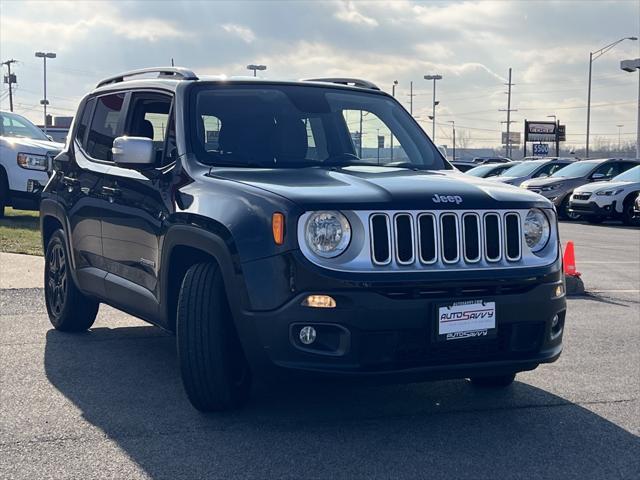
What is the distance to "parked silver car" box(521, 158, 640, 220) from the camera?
2559 cm

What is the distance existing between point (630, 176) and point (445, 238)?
67.2ft

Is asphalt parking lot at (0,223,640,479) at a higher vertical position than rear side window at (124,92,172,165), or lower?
lower

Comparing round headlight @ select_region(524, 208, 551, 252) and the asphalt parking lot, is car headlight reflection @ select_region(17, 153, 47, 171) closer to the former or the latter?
the asphalt parking lot

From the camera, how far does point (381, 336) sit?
4.59 meters

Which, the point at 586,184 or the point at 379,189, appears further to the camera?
the point at 586,184

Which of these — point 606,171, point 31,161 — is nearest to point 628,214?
point 606,171

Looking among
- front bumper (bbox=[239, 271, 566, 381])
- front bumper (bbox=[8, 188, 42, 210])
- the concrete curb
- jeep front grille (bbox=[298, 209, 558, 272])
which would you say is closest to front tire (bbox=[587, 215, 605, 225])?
front bumper (bbox=[8, 188, 42, 210])

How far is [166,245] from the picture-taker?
5438 millimetres

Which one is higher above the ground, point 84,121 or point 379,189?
point 84,121

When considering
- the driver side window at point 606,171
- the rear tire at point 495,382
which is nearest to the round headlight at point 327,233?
the rear tire at point 495,382

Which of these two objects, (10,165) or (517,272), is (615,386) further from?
(10,165)

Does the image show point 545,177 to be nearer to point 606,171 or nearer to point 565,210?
point 565,210

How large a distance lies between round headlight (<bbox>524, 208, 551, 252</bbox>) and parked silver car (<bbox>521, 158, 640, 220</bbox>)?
67.5 feet

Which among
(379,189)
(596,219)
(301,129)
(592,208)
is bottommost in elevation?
(596,219)
